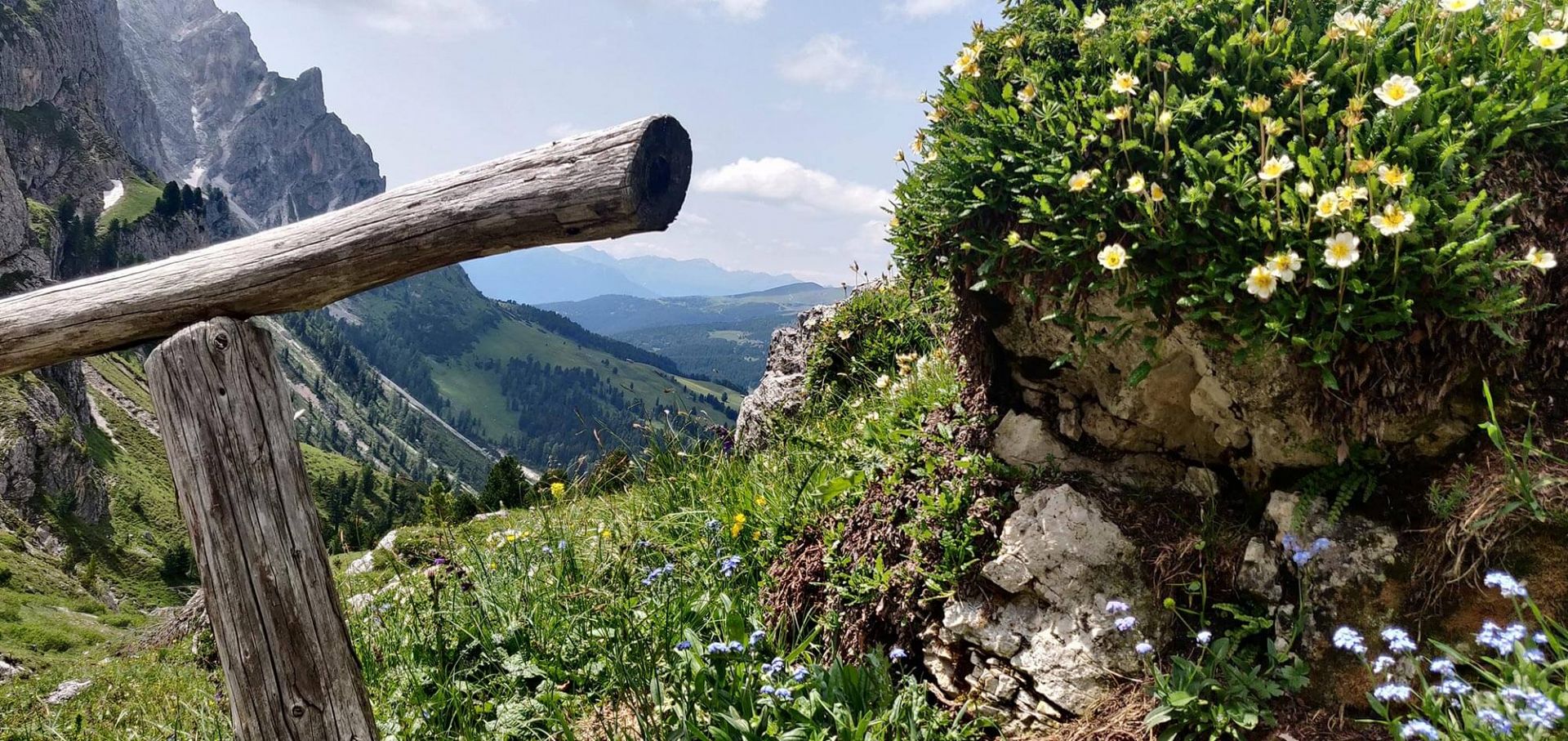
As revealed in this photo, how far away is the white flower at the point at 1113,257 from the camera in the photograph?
325 centimetres

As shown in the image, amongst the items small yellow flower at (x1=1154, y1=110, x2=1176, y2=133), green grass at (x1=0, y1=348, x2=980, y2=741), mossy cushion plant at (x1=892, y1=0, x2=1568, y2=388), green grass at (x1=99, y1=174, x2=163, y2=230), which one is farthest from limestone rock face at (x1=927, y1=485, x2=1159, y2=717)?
green grass at (x1=99, y1=174, x2=163, y2=230)

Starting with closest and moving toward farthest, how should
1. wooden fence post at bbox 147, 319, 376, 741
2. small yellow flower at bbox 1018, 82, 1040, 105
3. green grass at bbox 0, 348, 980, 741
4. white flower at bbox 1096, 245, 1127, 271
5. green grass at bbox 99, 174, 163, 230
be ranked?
1. wooden fence post at bbox 147, 319, 376, 741
2. white flower at bbox 1096, 245, 1127, 271
3. green grass at bbox 0, 348, 980, 741
4. small yellow flower at bbox 1018, 82, 1040, 105
5. green grass at bbox 99, 174, 163, 230

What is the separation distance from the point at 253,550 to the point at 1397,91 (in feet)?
15.7

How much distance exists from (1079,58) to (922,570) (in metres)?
2.70

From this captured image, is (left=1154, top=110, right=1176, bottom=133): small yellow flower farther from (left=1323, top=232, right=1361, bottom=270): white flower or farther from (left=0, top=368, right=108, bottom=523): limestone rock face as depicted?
(left=0, top=368, right=108, bottom=523): limestone rock face

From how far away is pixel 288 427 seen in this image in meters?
3.27

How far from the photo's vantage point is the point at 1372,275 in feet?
9.66

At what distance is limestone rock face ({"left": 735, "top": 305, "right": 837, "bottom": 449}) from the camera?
8531 mm

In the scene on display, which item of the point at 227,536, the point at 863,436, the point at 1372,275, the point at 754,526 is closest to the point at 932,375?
the point at 863,436

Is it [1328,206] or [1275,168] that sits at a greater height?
[1275,168]

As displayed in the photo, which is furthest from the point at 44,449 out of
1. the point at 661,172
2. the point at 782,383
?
the point at 661,172

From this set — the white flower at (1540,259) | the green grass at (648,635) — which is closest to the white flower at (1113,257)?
the white flower at (1540,259)

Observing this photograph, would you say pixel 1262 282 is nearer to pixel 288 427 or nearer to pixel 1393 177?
pixel 1393 177

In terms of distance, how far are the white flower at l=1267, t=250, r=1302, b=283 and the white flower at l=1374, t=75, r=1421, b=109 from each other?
0.66 m
